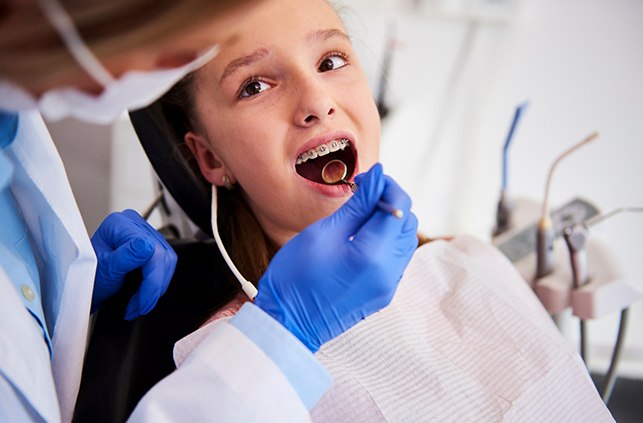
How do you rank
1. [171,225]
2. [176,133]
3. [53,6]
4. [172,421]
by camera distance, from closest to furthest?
1. [53,6]
2. [172,421]
3. [176,133]
4. [171,225]

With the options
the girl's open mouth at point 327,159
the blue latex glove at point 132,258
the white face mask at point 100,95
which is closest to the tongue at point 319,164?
the girl's open mouth at point 327,159

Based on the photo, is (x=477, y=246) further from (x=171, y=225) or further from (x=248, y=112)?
(x=171, y=225)

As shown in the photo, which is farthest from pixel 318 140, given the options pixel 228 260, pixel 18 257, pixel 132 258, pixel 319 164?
pixel 18 257

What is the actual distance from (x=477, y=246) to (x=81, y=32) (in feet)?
3.10

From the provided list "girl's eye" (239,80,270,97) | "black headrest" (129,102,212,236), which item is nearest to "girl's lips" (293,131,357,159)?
"girl's eye" (239,80,270,97)

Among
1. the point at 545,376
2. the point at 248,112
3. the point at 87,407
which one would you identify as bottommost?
the point at 545,376

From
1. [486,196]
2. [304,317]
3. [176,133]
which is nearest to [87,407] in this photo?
[304,317]

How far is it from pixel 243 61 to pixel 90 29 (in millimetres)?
546

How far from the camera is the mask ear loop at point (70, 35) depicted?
463 mm

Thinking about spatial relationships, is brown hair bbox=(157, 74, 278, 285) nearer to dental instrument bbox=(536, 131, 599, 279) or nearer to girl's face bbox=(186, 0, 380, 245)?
girl's face bbox=(186, 0, 380, 245)

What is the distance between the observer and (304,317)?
76 cm

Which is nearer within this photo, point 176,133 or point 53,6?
point 53,6

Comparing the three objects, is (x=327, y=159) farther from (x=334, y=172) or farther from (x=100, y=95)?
(x=100, y=95)

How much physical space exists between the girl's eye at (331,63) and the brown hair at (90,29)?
592mm
